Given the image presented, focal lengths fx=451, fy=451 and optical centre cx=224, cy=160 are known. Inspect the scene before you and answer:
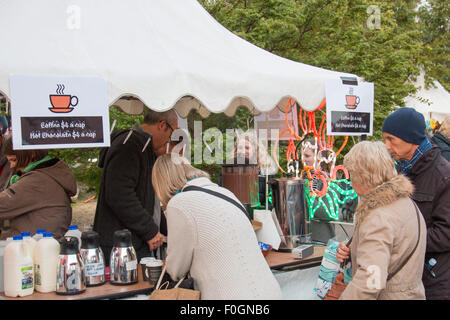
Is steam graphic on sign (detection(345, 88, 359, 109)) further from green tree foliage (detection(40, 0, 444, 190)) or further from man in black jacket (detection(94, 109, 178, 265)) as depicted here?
green tree foliage (detection(40, 0, 444, 190))

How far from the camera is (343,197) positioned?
3.75 meters

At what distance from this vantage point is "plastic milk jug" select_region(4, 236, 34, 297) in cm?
231

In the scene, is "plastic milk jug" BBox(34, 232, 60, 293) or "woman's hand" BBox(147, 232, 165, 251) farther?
"woman's hand" BBox(147, 232, 165, 251)

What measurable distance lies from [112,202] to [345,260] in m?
1.48

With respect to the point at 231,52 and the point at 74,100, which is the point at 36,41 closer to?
the point at 74,100

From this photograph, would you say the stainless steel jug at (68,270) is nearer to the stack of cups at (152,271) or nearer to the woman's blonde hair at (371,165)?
the stack of cups at (152,271)

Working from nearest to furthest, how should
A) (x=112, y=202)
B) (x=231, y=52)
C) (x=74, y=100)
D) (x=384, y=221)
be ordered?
1. (x=384, y=221)
2. (x=74, y=100)
3. (x=112, y=202)
4. (x=231, y=52)

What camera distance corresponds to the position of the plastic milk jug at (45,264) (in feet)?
7.77

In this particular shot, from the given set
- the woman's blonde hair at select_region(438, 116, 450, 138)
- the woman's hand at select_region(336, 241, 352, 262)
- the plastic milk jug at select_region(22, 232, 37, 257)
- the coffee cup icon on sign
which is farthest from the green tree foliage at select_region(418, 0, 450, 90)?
the plastic milk jug at select_region(22, 232, 37, 257)

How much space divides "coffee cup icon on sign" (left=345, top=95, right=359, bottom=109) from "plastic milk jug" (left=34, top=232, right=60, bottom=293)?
2.20 meters

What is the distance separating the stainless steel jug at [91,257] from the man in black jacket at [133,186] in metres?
0.42

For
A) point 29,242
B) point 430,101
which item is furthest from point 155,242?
point 430,101
